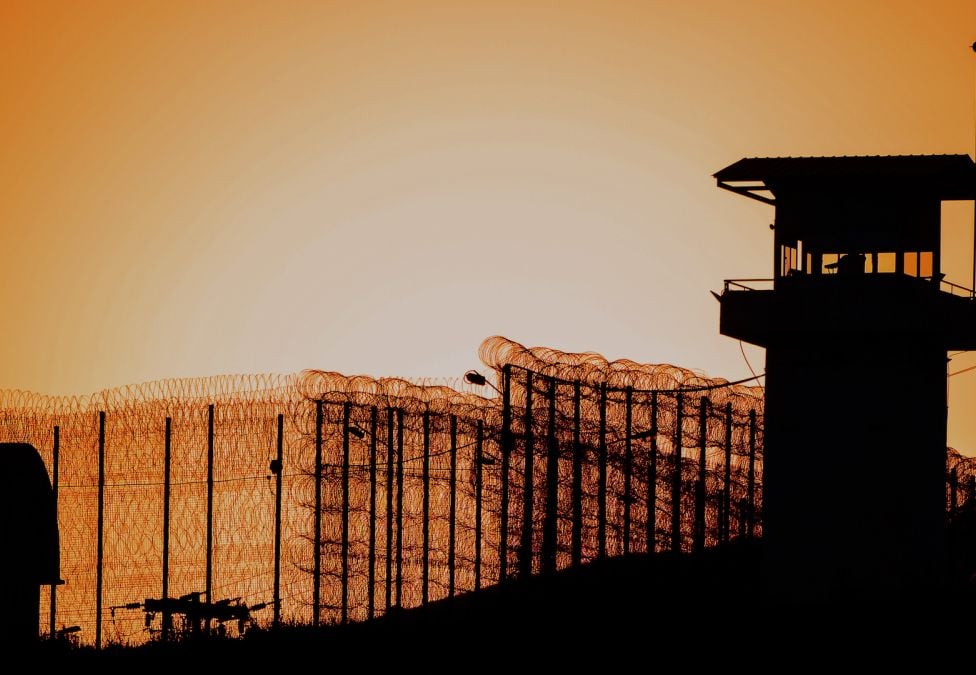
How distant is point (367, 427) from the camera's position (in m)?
31.8

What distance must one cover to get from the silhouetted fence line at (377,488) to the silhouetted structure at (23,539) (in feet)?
13.4

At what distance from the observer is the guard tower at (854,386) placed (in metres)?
31.5

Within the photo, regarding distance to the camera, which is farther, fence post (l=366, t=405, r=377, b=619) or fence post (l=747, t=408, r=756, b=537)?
fence post (l=747, t=408, r=756, b=537)

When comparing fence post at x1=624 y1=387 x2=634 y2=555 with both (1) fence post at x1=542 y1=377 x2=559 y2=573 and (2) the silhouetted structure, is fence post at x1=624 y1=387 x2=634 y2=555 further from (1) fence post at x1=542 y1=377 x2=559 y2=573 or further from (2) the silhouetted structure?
(2) the silhouetted structure

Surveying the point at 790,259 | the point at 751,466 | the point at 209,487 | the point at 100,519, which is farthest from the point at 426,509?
the point at 751,466

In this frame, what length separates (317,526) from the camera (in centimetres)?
2830

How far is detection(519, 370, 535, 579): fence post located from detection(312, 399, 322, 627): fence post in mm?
3856

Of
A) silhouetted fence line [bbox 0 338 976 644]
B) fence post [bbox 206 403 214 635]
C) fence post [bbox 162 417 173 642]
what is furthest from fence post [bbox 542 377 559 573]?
fence post [bbox 162 417 173 642]

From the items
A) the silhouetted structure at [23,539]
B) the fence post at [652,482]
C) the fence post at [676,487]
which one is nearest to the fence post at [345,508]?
the fence post at [652,482]

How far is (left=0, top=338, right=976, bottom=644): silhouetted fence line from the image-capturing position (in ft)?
80.0

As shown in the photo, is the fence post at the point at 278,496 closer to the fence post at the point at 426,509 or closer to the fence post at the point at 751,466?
the fence post at the point at 426,509

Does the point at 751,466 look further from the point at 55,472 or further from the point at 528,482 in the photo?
the point at 55,472

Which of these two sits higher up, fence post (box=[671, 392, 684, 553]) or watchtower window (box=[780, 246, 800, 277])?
watchtower window (box=[780, 246, 800, 277])

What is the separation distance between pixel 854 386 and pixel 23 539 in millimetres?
18425
